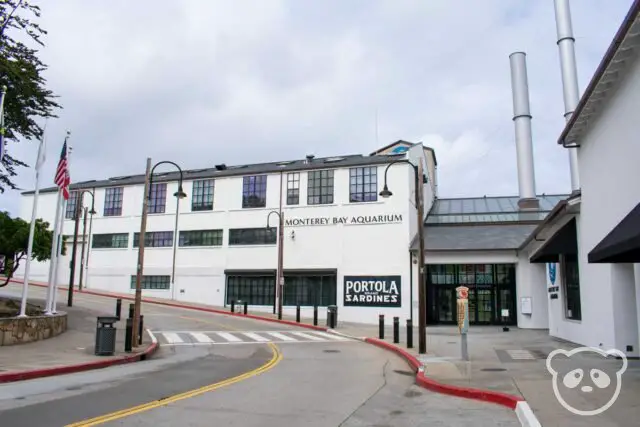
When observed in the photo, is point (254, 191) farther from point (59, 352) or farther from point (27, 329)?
point (59, 352)

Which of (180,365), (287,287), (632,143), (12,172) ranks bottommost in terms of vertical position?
(180,365)

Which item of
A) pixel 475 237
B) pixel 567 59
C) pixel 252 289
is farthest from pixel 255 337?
pixel 567 59

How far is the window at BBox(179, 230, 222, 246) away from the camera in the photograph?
4023 cm

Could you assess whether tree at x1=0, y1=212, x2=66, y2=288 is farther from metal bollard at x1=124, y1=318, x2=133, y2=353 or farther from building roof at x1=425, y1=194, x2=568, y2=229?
building roof at x1=425, y1=194, x2=568, y2=229

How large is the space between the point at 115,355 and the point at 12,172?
12.3m

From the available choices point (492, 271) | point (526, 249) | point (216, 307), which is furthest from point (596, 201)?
point (216, 307)

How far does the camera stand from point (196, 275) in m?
40.3

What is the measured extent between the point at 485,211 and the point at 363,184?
32.5 ft

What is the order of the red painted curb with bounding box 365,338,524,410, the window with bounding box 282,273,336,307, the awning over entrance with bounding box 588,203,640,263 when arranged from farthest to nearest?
1. the window with bounding box 282,273,336,307
2. the red painted curb with bounding box 365,338,524,410
3. the awning over entrance with bounding box 588,203,640,263

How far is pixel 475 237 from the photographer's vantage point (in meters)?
33.8

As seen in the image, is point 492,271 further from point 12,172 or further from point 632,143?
point 12,172

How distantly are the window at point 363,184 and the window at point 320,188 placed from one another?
1507 mm

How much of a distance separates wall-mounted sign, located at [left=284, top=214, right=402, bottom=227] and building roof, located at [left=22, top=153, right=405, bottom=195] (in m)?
3.49

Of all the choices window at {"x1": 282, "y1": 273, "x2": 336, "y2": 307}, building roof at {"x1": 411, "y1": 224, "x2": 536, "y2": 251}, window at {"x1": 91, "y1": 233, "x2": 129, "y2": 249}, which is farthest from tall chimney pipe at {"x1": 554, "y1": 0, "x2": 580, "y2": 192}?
window at {"x1": 91, "y1": 233, "x2": 129, "y2": 249}
